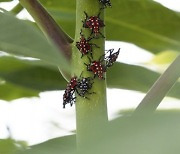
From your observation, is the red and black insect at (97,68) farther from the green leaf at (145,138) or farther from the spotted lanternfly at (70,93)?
the green leaf at (145,138)

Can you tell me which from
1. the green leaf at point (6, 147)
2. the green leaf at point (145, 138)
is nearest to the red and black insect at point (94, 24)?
the green leaf at point (6, 147)

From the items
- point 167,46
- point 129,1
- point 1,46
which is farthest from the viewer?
point 167,46

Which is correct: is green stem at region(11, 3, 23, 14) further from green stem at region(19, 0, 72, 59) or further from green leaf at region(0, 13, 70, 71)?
green leaf at region(0, 13, 70, 71)

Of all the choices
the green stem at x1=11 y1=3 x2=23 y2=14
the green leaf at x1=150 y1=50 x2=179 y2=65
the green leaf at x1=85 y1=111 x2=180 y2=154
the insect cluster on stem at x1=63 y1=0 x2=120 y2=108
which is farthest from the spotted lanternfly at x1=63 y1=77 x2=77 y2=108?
the green leaf at x1=150 y1=50 x2=179 y2=65

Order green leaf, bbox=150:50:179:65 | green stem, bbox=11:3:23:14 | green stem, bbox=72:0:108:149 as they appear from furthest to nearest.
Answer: green leaf, bbox=150:50:179:65 < green stem, bbox=11:3:23:14 < green stem, bbox=72:0:108:149

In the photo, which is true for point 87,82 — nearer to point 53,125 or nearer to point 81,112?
point 81,112

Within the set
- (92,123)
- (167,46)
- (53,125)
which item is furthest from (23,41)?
(53,125)

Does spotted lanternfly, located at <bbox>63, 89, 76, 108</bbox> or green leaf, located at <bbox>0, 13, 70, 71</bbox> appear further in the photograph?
spotted lanternfly, located at <bbox>63, 89, 76, 108</bbox>
